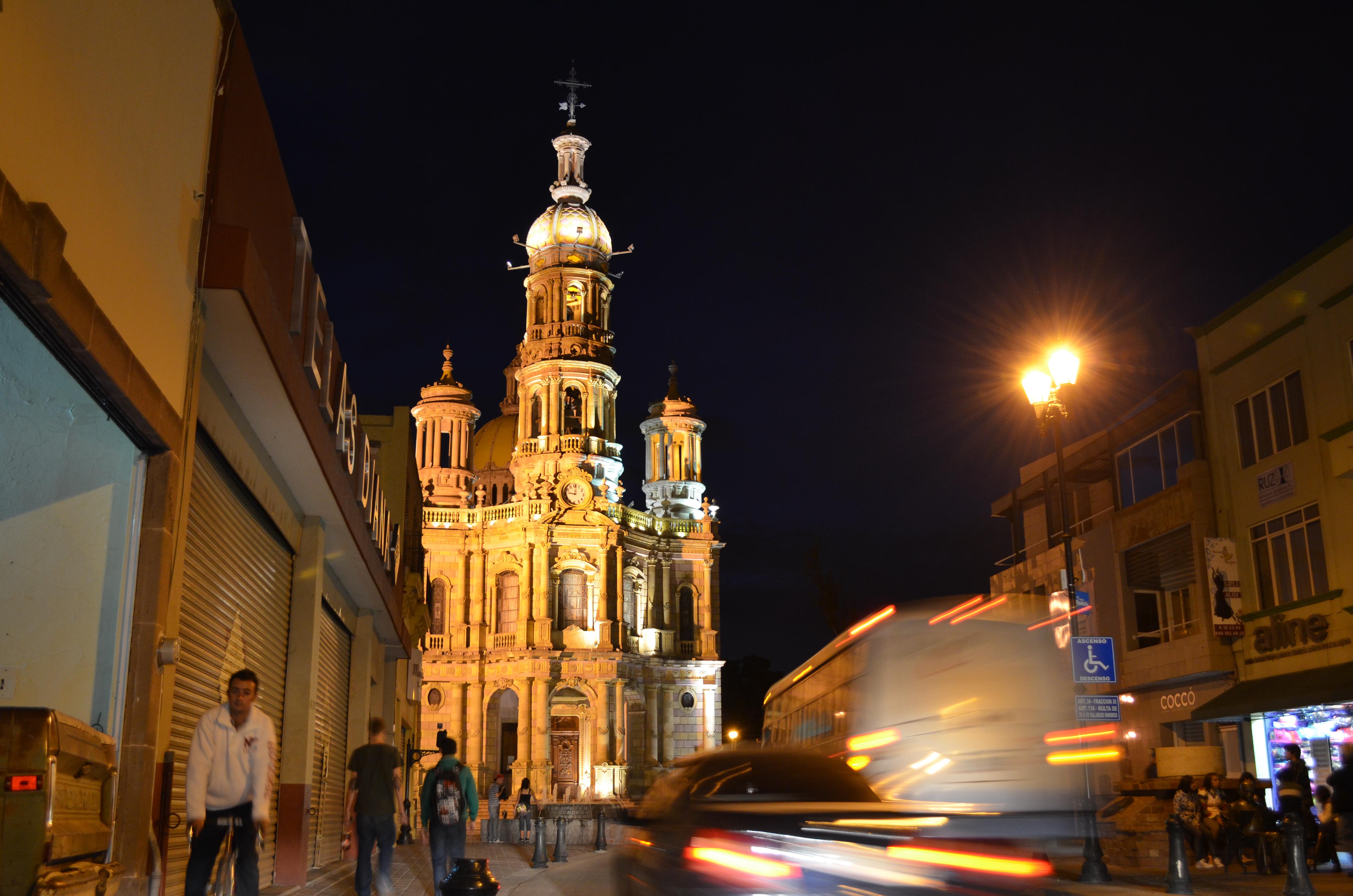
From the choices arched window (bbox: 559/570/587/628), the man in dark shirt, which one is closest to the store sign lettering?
the man in dark shirt

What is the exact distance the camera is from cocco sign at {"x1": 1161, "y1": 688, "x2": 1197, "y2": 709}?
26938 mm

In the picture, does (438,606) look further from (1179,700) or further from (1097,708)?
(1097,708)

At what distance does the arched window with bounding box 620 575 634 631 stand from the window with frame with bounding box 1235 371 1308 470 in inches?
1476

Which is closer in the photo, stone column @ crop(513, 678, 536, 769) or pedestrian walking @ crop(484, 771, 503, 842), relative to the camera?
pedestrian walking @ crop(484, 771, 503, 842)

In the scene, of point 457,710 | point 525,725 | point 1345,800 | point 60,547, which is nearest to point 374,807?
point 60,547

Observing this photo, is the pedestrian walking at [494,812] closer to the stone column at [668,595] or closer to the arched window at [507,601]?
the arched window at [507,601]

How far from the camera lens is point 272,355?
11.2m

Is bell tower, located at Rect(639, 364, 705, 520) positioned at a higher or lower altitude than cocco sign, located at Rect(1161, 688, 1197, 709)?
higher

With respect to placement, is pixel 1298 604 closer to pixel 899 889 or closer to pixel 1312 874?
pixel 1312 874

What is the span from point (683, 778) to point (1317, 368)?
18059mm

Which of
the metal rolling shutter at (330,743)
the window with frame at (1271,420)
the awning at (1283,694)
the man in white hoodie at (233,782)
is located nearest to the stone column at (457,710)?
the metal rolling shutter at (330,743)

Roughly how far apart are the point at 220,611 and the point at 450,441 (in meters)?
56.8

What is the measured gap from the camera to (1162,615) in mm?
29422

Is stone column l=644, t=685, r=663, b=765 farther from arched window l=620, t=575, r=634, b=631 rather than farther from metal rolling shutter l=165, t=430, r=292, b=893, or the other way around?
metal rolling shutter l=165, t=430, r=292, b=893
